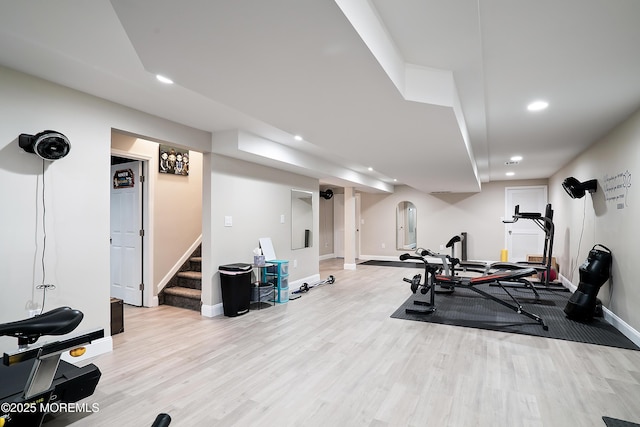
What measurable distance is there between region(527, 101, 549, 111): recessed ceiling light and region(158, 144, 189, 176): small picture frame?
472cm

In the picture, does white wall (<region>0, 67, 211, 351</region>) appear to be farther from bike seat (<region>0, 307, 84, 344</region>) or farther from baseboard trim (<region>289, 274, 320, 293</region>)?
baseboard trim (<region>289, 274, 320, 293</region>)

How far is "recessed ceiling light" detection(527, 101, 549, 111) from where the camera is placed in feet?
10.4

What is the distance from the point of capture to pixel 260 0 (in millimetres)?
1349

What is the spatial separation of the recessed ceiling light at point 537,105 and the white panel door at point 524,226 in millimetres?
6424

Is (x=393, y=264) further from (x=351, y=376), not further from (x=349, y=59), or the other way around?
(x=349, y=59)

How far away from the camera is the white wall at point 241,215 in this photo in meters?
4.36

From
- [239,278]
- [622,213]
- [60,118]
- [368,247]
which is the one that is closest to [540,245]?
[368,247]

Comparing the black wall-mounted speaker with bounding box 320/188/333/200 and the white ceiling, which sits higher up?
the white ceiling

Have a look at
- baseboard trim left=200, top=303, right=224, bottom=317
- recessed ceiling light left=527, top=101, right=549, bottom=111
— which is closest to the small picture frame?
baseboard trim left=200, top=303, right=224, bottom=317

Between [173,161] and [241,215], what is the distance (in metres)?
1.45

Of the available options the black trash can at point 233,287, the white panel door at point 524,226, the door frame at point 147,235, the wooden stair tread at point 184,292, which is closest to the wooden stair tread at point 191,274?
the wooden stair tread at point 184,292

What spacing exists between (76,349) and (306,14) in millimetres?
2047

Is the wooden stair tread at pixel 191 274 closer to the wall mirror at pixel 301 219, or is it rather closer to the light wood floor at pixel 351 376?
the light wood floor at pixel 351 376

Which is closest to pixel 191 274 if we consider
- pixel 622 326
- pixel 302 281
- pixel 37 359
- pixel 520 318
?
pixel 302 281
